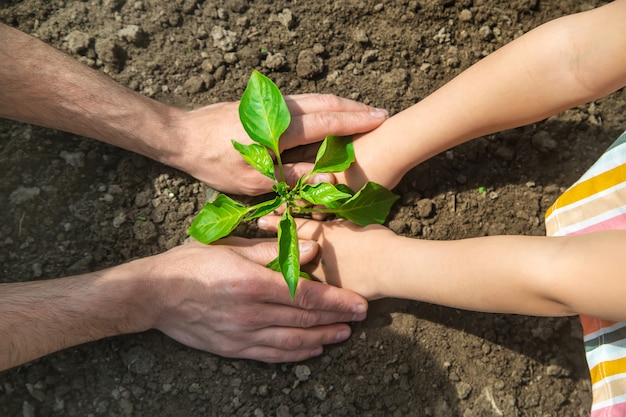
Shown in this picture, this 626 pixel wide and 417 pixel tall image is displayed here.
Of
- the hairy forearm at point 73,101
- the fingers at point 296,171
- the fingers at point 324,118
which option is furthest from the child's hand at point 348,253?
the hairy forearm at point 73,101

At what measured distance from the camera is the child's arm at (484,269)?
2.94 feet

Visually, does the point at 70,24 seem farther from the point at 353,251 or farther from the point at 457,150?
the point at 457,150

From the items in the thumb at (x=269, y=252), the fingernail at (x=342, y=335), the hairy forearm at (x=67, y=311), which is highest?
the thumb at (x=269, y=252)

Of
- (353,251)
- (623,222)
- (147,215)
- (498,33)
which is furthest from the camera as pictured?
(498,33)

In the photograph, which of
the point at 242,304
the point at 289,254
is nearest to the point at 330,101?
the point at 289,254

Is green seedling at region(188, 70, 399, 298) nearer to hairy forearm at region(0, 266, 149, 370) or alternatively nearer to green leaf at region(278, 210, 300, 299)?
green leaf at region(278, 210, 300, 299)

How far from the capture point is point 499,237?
3.58 feet

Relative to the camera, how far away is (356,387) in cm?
139

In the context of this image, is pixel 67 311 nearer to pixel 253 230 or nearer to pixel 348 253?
pixel 253 230

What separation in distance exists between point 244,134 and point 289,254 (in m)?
0.36

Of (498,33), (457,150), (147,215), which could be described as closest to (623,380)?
(457,150)

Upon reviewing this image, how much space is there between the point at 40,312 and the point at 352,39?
1067 mm

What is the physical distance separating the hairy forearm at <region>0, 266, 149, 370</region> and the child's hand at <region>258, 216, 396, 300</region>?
37 centimetres

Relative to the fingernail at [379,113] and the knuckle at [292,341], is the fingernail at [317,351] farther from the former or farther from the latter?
the fingernail at [379,113]
